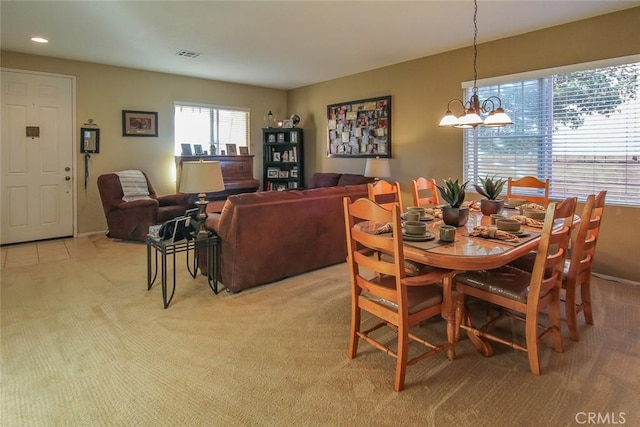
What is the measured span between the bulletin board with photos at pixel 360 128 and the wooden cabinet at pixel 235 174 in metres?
1.57

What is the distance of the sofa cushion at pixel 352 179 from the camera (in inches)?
234

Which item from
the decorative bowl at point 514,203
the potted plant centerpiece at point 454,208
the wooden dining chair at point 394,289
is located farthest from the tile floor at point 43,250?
the decorative bowl at point 514,203

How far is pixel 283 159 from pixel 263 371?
5645 millimetres

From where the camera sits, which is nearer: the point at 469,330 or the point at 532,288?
the point at 532,288

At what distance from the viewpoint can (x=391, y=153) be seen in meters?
5.85

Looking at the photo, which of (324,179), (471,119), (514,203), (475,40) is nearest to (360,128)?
(324,179)

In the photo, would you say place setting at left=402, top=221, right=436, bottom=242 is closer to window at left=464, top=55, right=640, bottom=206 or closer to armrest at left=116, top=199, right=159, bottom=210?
Result: window at left=464, top=55, right=640, bottom=206

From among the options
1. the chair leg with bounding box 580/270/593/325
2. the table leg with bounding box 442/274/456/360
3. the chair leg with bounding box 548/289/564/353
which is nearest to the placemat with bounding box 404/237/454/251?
the table leg with bounding box 442/274/456/360

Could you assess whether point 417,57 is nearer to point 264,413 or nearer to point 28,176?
point 264,413

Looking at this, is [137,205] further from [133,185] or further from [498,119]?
[498,119]

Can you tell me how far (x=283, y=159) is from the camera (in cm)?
745

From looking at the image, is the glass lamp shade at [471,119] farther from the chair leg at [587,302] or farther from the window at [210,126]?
the window at [210,126]

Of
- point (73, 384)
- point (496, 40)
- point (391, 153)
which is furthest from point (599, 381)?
A: point (391, 153)

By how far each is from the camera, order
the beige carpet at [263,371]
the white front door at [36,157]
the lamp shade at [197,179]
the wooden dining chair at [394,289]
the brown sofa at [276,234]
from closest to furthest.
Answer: the beige carpet at [263,371], the wooden dining chair at [394,289], the lamp shade at [197,179], the brown sofa at [276,234], the white front door at [36,157]
